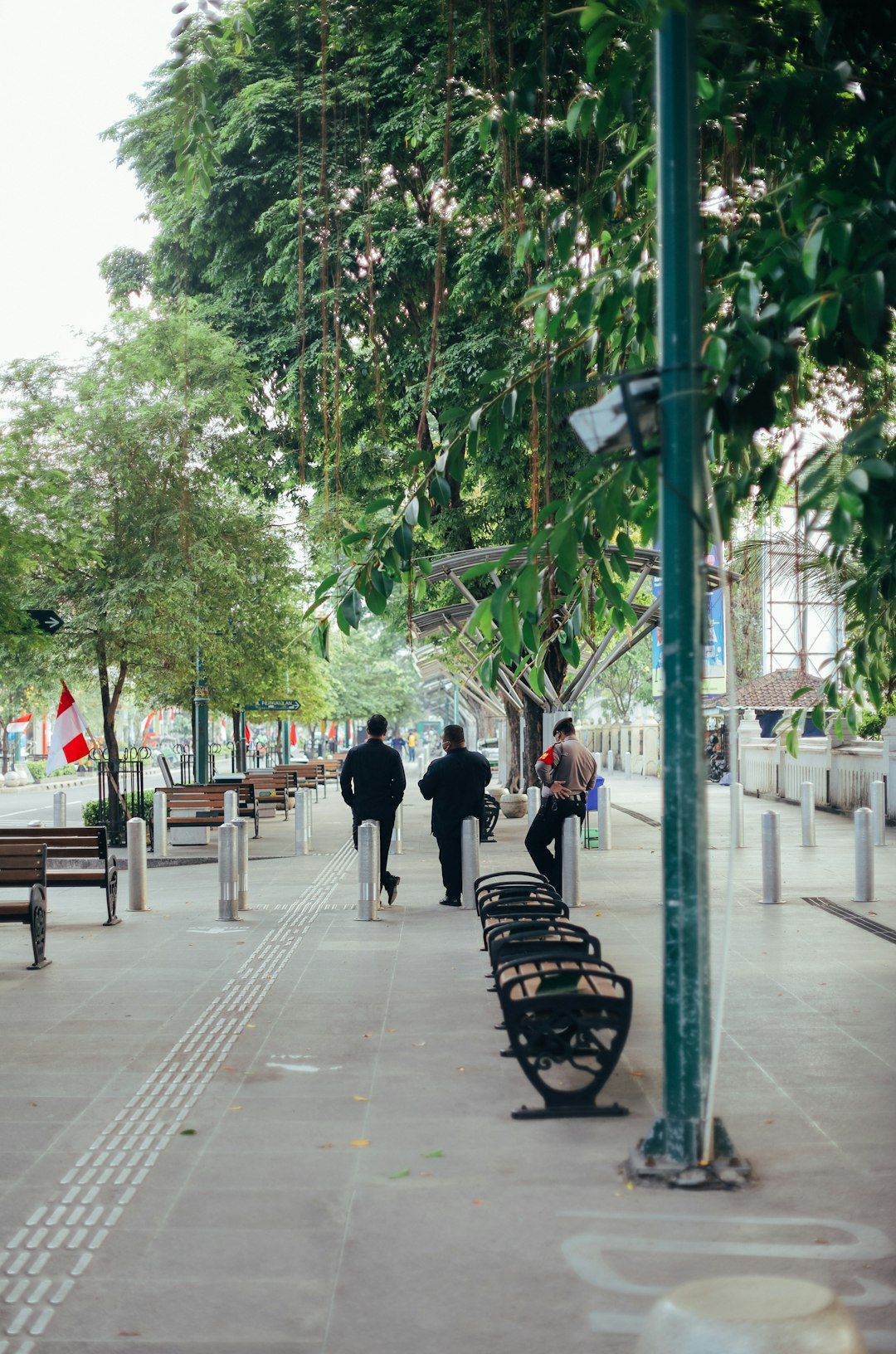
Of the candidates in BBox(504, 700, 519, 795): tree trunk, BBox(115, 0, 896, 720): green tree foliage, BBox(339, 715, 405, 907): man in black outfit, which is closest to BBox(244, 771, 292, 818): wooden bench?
BBox(504, 700, 519, 795): tree trunk

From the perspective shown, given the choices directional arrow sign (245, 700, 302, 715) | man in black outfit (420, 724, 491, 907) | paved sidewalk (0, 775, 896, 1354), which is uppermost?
directional arrow sign (245, 700, 302, 715)

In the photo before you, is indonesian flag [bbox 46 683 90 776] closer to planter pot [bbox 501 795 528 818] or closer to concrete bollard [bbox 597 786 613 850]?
concrete bollard [bbox 597 786 613 850]

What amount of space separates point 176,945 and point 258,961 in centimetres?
111

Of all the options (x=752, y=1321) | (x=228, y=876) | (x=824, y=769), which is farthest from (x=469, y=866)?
(x=824, y=769)

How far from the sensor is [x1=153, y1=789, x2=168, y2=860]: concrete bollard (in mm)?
18203

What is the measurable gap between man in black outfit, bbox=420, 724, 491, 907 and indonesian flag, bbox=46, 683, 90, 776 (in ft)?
23.8

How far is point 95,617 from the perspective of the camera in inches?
768

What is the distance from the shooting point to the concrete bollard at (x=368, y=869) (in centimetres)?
1191

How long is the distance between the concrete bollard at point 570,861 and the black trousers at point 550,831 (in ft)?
0.15

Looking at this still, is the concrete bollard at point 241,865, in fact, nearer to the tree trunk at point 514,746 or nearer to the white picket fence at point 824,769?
the white picket fence at point 824,769

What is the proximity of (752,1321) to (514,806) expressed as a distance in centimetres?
2642

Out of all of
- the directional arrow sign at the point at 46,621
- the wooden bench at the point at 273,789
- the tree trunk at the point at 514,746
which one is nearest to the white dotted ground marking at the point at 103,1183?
the directional arrow sign at the point at 46,621

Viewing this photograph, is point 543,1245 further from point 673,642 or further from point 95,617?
point 95,617

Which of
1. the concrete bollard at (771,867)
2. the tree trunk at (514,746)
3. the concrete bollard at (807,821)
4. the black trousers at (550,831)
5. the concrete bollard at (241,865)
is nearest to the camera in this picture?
the concrete bollard at (241,865)
